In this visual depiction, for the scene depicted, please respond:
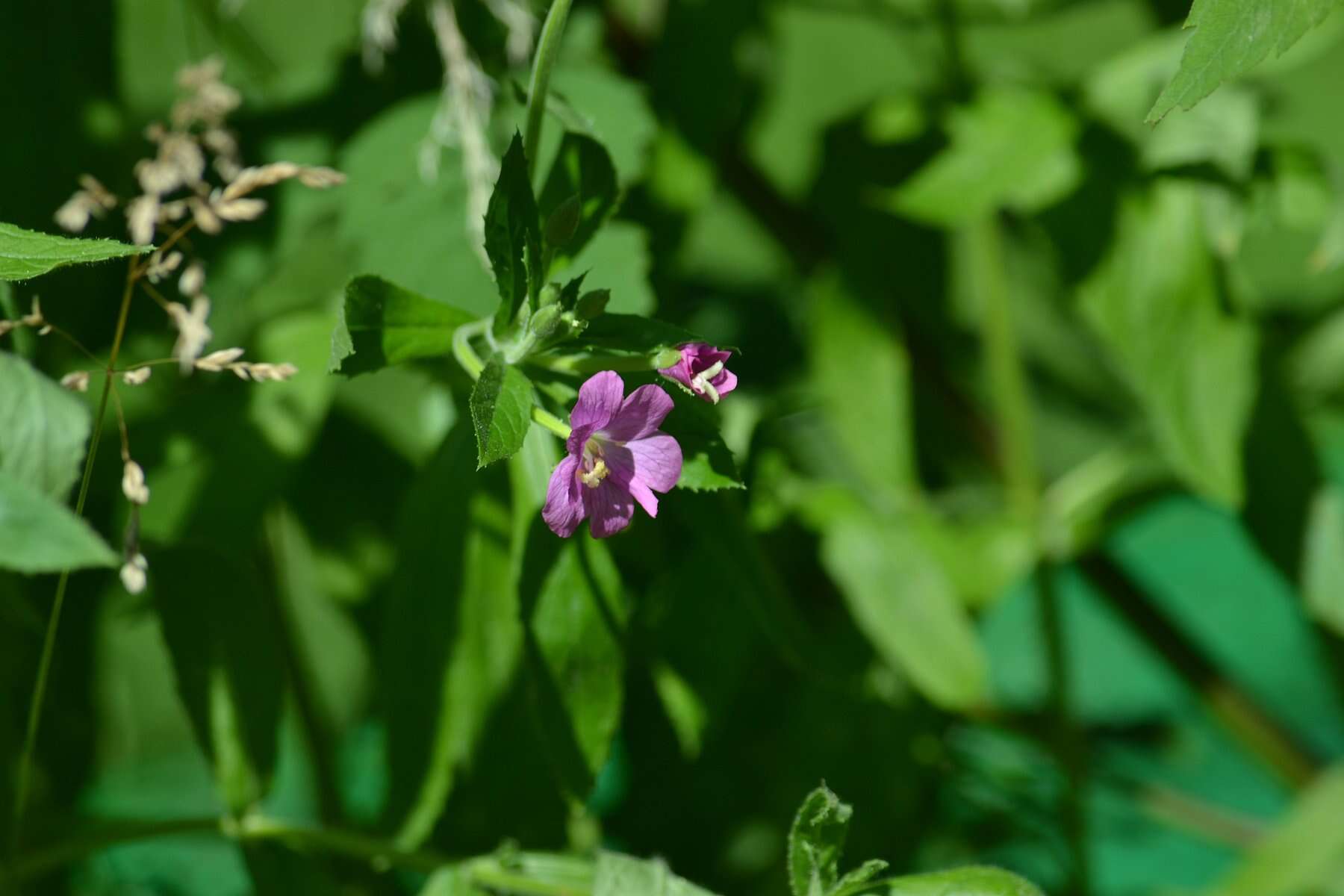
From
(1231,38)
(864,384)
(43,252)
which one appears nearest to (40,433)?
(43,252)

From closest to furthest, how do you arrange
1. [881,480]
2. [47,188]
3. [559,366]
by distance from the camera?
1. [559,366]
2. [47,188]
3. [881,480]

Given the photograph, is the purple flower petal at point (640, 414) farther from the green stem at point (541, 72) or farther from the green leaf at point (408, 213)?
the green leaf at point (408, 213)

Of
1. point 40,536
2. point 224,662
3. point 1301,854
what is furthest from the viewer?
point 1301,854

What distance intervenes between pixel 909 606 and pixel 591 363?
45 cm

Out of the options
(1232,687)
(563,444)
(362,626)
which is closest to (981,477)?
(1232,687)

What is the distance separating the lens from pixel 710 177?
94 cm

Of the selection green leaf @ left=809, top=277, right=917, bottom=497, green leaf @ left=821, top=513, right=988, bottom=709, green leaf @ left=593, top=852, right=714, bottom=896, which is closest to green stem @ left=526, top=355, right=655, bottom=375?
green leaf @ left=593, top=852, right=714, bottom=896

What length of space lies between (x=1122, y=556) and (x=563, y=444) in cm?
122

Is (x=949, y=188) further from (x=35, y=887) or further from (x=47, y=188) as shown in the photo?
(x=35, y=887)

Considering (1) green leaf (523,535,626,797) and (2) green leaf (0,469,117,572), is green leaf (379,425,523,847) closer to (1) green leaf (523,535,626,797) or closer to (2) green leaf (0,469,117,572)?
(1) green leaf (523,535,626,797)

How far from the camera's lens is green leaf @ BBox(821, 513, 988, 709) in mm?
855

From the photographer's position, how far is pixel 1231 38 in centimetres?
41

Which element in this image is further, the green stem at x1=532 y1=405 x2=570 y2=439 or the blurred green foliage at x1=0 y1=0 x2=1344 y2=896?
the blurred green foliage at x1=0 y1=0 x2=1344 y2=896

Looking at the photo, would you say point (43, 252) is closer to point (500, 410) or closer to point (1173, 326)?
point (500, 410)
